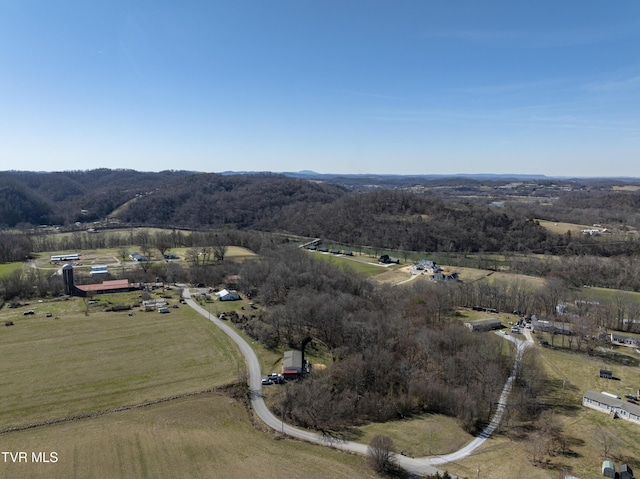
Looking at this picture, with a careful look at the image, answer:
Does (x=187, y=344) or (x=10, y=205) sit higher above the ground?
(x=10, y=205)

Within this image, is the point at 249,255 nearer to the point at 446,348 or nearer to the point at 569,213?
the point at 446,348

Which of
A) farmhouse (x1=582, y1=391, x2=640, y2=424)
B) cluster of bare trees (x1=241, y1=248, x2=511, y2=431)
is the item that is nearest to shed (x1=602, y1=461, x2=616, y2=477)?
cluster of bare trees (x1=241, y1=248, x2=511, y2=431)

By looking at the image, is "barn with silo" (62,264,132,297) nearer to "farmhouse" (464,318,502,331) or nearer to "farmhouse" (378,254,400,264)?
"farmhouse" (378,254,400,264)

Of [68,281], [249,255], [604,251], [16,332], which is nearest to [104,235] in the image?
[249,255]

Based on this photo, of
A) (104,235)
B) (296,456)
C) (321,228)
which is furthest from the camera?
(321,228)

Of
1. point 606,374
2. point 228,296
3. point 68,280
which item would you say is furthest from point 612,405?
point 68,280

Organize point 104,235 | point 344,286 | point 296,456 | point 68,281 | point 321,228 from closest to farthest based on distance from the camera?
point 296,456
point 344,286
point 68,281
point 104,235
point 321,228
